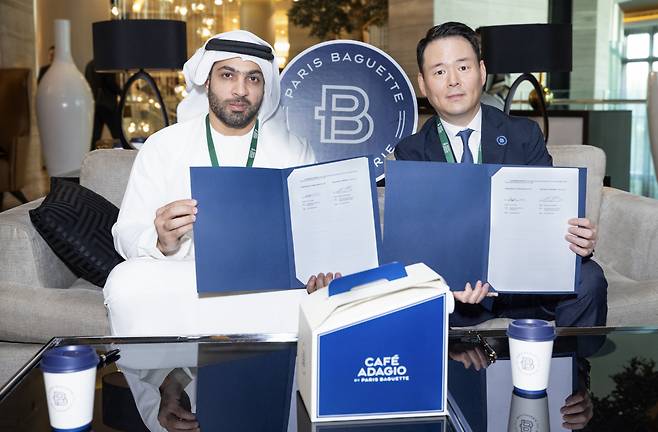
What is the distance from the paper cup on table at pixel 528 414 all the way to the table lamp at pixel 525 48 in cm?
252

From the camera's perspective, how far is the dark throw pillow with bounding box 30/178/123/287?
2926 millimetres

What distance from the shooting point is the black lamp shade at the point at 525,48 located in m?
4.00

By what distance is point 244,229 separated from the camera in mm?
2197

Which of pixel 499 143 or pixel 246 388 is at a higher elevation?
pixel 499 143

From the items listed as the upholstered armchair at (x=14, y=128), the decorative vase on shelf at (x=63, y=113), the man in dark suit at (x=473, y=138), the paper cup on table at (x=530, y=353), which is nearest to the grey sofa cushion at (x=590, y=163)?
the man in dark suit at (x=473, y=138)

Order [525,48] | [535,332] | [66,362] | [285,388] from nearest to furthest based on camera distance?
[66,362]
[535,332]
[285,388]
[525,48]

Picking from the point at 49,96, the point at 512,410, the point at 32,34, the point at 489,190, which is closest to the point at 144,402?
the point at 512,410

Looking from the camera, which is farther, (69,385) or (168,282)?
(168,282)

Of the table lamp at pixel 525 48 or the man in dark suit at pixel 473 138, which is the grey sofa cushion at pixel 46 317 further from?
the table lamp at pixel 525 48

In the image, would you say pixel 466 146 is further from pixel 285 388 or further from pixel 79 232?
pixel 79 232

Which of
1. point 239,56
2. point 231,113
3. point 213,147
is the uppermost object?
point 239,56

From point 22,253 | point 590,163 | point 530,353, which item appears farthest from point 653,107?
point 530,353

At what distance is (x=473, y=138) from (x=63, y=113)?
438cm

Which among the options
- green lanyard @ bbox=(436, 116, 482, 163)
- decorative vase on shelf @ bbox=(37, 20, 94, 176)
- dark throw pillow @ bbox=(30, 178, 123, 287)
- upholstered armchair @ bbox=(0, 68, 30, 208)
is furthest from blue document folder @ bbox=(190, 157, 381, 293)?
upholstered armchair @ bbox=(0, 68, 30, 208)
